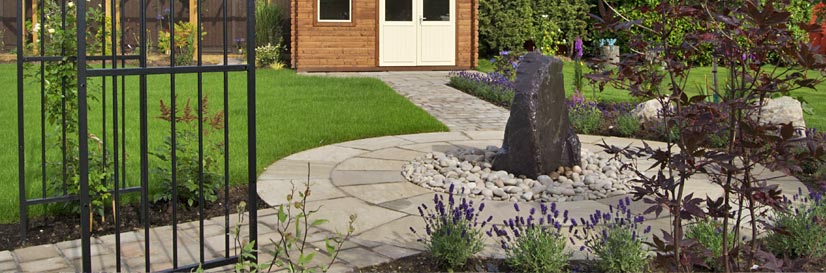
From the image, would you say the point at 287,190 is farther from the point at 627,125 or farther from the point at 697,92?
the point at 697,92

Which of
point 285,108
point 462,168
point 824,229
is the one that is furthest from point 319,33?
point 824,229

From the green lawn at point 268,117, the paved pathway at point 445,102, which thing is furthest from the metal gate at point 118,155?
the paved pathway at point 445,102

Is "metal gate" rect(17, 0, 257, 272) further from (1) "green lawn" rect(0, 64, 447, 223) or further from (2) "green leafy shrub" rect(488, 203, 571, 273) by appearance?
(2) "green leafy shrub" rect(488, 203, 571, 273)

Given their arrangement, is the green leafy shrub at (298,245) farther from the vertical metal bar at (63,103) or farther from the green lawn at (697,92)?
the green lawn at (697,92)

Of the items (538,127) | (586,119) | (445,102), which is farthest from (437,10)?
(538,127)

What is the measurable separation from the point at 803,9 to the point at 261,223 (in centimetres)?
1675

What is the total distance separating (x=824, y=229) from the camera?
14.8ft

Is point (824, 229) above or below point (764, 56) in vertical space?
below

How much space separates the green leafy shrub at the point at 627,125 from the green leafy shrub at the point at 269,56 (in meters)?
9.55

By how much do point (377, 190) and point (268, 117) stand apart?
4.39m

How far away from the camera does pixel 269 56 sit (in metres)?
17.6

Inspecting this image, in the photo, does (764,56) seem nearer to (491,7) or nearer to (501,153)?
(501,153)

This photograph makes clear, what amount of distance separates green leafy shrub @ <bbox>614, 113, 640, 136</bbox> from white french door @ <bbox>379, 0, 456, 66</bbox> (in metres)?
8.79

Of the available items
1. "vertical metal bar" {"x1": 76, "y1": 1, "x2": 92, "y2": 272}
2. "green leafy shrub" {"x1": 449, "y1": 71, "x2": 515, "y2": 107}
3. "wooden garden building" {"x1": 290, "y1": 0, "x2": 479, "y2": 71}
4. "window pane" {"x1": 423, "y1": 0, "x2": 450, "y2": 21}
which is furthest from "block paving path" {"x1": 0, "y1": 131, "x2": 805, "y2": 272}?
"window pane" {"x1": 423, "y1": 0, "x2": 450, "y2": 21}
